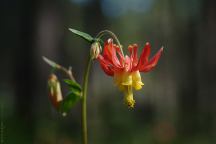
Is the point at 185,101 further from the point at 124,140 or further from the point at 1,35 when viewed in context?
the point at 1,35

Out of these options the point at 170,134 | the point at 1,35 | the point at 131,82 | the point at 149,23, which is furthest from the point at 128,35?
the point at 131,82

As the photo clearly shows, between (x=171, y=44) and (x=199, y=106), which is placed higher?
(x=171, y=44)

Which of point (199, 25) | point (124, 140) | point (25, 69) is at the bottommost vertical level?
point (124, 140)

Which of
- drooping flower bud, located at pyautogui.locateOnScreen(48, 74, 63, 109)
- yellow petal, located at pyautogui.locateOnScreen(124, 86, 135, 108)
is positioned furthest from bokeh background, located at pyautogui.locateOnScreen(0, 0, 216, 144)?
yellow petal, located at pyautogui.locateOnScreen(124, 86, 135, 108)

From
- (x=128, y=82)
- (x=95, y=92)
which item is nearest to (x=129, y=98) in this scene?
(x=128, y=82)

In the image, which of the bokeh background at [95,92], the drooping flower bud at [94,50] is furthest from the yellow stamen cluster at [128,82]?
the bokeh background at [95,92]

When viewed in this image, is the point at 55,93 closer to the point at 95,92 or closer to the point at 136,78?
the point at 136,78

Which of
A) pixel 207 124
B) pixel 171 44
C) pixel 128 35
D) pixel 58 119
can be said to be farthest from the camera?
pixel 128 35

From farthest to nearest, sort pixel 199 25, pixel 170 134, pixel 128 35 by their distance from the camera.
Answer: pixel 128 35 < pixel 199 25 < pixel 170 134
